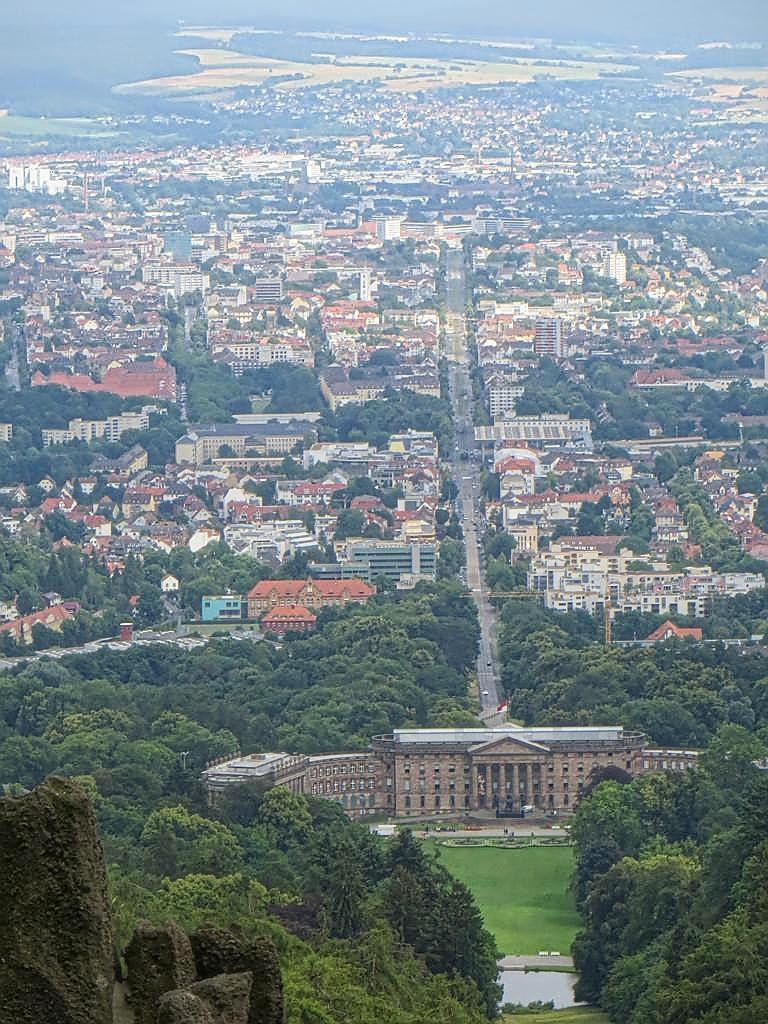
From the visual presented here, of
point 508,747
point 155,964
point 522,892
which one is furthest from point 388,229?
point 155,964

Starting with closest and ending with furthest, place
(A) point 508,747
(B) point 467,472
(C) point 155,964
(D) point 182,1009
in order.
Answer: (D) point 182,1009 → (C) point 155,964 → (A) point 508,747 → (B) point 467,472

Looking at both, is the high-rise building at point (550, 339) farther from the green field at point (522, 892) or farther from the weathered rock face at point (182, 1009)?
the weathered rock face at point (182, 1009)

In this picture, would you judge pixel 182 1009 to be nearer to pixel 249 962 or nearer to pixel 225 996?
pixel 225 996

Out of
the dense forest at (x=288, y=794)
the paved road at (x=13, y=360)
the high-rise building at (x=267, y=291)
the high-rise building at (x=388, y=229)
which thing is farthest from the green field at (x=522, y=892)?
the high-rise building at (x=388, y=229)

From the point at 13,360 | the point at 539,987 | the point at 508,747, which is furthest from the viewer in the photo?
the point at 13,360

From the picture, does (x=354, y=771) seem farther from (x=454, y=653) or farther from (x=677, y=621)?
(x=677, y=621)
